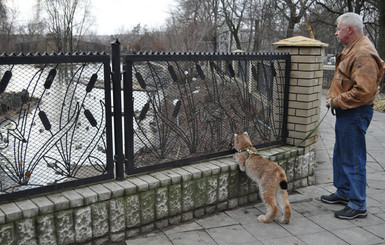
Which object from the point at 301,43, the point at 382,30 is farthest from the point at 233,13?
the point at 301,43

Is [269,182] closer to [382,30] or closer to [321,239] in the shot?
[321,239]

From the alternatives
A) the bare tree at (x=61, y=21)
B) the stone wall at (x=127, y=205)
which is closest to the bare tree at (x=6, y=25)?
the bare tree at (x=61, y=21)

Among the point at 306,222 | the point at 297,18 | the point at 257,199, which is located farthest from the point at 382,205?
the point at 297,18

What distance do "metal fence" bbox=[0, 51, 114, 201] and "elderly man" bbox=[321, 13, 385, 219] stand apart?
7.37ft

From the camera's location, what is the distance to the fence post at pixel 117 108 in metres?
3.00

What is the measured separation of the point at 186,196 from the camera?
3.39 m

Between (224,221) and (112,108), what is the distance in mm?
1534

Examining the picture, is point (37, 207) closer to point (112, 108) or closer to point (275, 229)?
point (112, 108)

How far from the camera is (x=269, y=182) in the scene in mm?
3318

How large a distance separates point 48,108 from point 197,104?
148 centimetres

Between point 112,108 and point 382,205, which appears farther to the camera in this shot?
point 382,205

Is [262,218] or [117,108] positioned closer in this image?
[117,108]

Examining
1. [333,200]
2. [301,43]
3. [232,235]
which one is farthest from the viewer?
[301,43]

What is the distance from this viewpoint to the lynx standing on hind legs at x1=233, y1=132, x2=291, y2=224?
130 inches
